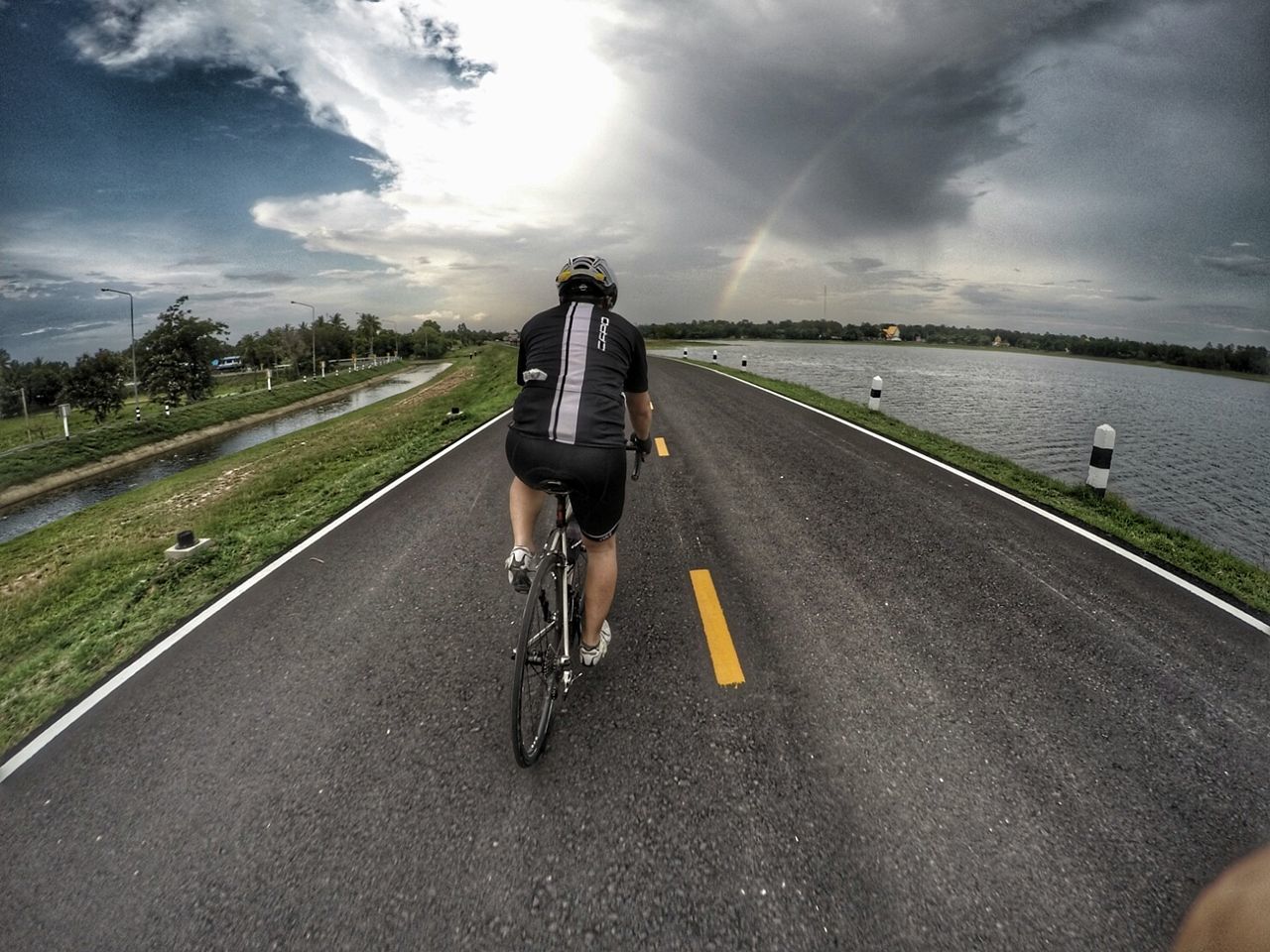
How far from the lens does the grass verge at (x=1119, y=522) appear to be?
15.8ft

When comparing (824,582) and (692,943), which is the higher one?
(824,582)

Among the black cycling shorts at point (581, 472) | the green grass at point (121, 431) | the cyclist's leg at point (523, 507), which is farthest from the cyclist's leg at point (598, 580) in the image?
the green grass at point (121, 431)

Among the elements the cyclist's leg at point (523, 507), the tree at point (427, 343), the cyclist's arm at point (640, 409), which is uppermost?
the tree at point (427, 343)

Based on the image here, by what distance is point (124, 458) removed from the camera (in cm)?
2153

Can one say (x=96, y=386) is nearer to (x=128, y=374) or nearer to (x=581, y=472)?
(x=128, y=374)

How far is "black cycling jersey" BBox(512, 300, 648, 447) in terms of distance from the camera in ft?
8.56

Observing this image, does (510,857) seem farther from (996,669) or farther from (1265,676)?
(1265,676)

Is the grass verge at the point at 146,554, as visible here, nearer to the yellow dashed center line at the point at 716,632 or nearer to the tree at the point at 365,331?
the yellow dashed center line at the point at 716,632

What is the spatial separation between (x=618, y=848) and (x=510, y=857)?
17.2 inches

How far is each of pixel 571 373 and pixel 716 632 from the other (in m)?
2.14

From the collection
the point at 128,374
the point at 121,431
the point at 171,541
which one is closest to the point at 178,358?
the point at 128,374

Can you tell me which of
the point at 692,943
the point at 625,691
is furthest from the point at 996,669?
the point at 692,943

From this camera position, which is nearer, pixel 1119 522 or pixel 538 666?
pixel 538 666

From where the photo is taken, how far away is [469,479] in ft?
25.5
